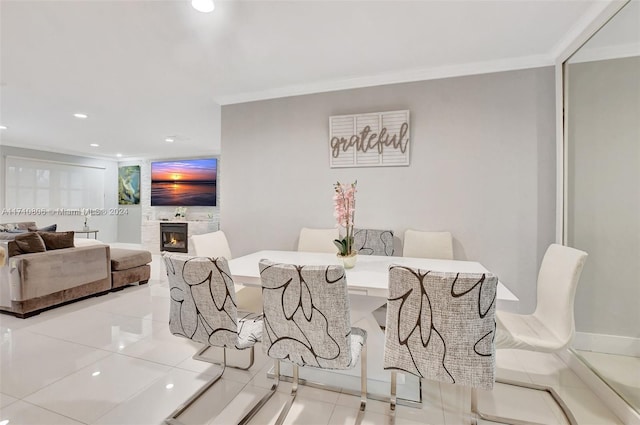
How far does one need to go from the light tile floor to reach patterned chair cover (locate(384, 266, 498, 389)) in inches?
23.0

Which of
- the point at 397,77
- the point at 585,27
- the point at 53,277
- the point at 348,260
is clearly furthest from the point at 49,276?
the point at 585,27

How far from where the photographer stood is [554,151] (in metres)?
2.66

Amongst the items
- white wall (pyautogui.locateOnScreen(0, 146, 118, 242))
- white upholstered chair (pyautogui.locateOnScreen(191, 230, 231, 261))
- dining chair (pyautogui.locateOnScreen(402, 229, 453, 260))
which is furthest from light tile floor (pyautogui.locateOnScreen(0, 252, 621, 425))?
white wall (pyautogui.locateOnScreen(0, 146, 118, 242))

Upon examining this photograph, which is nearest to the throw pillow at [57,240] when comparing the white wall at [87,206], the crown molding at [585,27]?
the white wall at [87,206]

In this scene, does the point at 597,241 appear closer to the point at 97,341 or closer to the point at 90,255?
the point at 97,341

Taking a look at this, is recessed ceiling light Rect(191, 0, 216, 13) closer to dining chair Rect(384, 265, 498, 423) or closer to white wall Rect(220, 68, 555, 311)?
white wall Rect(220, 68, 555, 311)

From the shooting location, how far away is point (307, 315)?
4.66 ft

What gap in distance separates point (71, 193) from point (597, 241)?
9368 millimetres

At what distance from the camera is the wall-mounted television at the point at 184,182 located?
7156 mm

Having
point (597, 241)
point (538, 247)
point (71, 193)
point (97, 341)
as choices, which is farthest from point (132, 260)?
point (597, 241)

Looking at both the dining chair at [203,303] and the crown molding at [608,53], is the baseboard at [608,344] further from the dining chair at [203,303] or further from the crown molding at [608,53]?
the dining chair at [203,303]

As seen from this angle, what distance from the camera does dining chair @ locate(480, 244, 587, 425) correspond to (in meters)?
1.68

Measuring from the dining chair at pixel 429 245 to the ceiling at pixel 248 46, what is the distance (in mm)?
1549

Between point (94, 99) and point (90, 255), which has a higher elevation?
point (94, 99)
